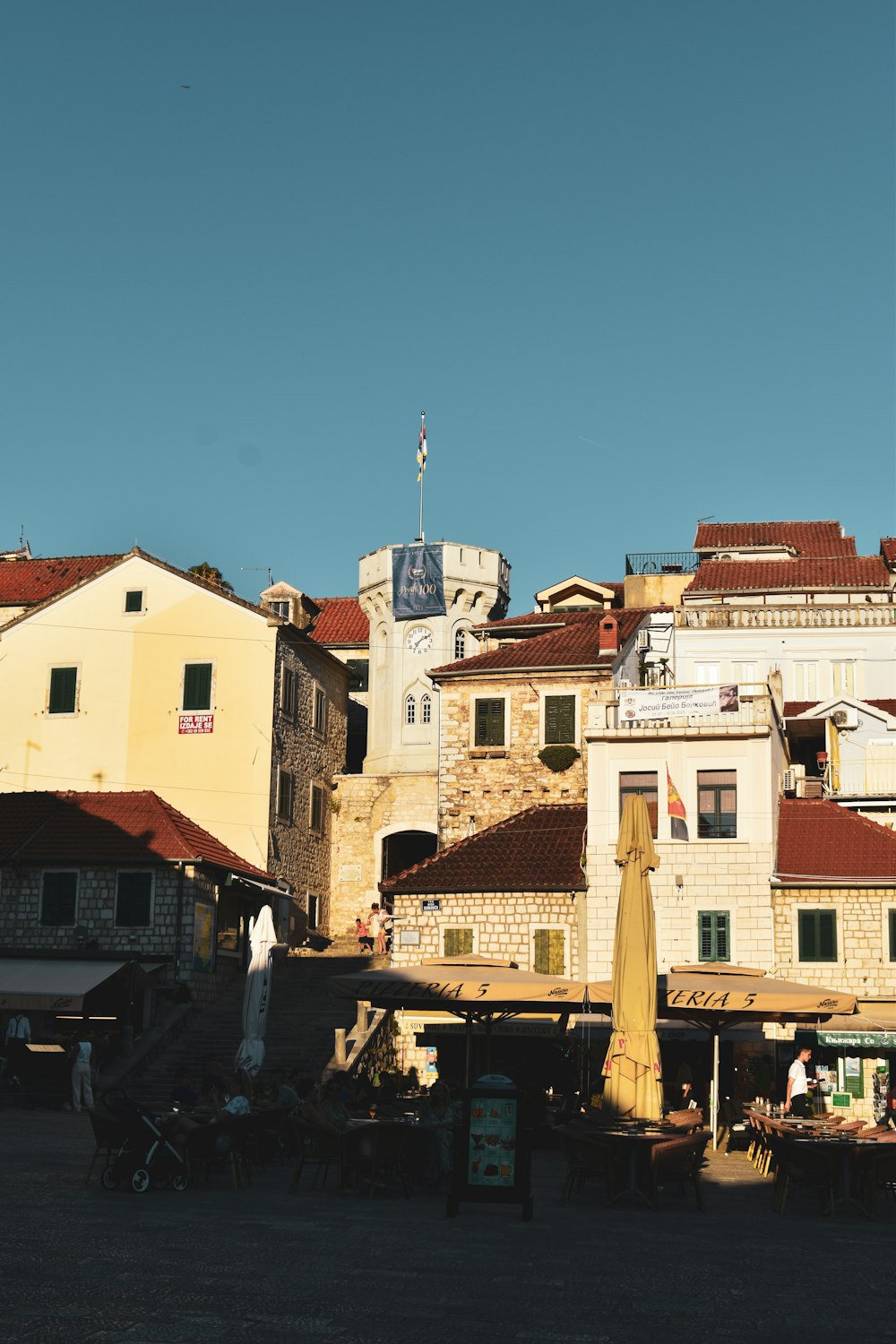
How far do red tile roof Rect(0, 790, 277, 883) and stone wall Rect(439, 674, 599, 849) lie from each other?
17.5 ft

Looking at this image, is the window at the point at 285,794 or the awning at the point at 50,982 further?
the window at the point at 285,794

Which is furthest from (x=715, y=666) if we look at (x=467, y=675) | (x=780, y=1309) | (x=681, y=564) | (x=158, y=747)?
(x=780, y=1309)

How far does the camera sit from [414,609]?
47.4m

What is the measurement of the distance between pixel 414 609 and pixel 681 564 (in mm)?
12087

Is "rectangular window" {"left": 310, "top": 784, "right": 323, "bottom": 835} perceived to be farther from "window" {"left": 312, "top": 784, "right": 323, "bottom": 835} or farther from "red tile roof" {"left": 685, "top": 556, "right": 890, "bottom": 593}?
"red tile roof" {"left": 685, "top": 556, "right": 890, "bottom": 593}

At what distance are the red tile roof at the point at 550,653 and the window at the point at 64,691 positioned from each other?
984 centimetres

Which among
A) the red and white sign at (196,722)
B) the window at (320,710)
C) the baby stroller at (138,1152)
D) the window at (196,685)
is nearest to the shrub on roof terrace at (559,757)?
the window at (320,710)

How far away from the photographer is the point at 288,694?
4306cm

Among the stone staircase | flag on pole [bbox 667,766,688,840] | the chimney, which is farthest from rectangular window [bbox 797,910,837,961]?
the chimney

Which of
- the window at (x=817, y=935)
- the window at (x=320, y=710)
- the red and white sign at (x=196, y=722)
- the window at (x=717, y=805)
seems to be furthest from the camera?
the window at (x=320, y=710)

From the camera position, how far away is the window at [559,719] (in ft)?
132

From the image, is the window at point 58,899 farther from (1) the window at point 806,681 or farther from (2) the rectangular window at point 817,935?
(1) the window at point 806,681

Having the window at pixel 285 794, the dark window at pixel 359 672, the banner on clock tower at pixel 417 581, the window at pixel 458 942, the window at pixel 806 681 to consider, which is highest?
the banner on clock tower at pixel 417 581

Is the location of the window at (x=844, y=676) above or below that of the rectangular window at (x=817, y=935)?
above
